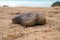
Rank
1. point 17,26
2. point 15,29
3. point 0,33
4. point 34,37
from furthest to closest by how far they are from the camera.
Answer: point 17,26, point 15,29, point 0,33, point 34,37

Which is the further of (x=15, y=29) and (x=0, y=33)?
(x=15, y=29)

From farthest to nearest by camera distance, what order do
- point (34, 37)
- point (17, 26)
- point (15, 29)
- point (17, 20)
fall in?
point (17, 20) → point (17, 26) → point (15, 29) → point (34, 37)

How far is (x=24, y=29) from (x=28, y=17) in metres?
0.50

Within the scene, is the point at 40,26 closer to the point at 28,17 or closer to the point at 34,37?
the point at 28,17

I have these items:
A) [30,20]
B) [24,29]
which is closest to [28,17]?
[30,20]

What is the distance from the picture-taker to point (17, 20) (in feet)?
16.1

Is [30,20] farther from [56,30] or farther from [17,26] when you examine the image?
[56,30]

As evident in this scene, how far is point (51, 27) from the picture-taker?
4496 millimetres

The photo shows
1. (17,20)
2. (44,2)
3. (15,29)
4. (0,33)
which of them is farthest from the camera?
(44,2)

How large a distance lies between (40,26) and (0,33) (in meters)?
1.06

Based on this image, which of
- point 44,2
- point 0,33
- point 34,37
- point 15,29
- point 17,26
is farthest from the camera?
point 44,2

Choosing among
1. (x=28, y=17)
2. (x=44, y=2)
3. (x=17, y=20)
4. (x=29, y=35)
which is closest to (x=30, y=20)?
(x=28, y=17)

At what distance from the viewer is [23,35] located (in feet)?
12.6

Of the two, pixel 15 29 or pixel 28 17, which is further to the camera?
pixel 28 17
